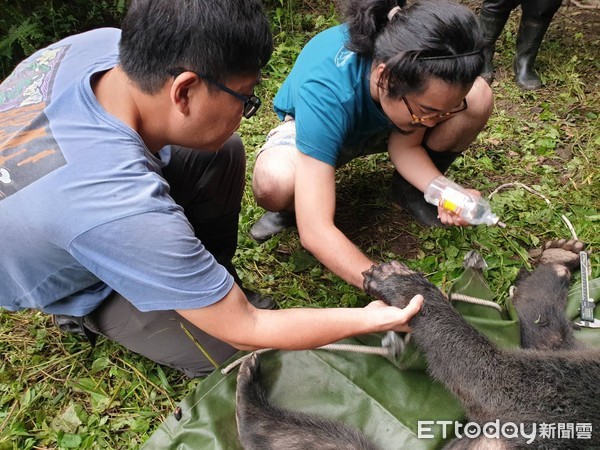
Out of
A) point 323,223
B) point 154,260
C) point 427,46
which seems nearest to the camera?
point 154,260

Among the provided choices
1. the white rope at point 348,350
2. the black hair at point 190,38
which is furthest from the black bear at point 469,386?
the black hair at point 190,38

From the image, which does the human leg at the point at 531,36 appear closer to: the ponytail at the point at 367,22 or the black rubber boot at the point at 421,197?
the black rubber boot at the point at 421,197

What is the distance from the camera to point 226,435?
2697 mm

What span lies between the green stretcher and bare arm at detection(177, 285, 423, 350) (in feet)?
1.41

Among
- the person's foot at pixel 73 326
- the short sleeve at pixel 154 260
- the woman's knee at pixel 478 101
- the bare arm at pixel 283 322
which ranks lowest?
the person's foot at pixel 73 326

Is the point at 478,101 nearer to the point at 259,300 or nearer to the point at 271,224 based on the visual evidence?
the point at 271,224

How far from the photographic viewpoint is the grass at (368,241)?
121 inches

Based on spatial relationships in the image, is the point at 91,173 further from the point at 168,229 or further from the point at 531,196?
the point at 531,196

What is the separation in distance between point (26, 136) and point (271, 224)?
204 centimetres

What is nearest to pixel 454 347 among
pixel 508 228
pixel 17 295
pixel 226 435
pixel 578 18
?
pixel 226 435

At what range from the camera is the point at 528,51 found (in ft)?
16.8

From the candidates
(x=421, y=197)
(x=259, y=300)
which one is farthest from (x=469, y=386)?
(x=421, y=197)

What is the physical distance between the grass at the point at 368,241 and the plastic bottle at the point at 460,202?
0.65ft

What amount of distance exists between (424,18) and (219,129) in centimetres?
125
